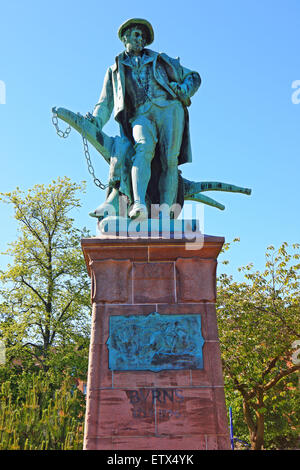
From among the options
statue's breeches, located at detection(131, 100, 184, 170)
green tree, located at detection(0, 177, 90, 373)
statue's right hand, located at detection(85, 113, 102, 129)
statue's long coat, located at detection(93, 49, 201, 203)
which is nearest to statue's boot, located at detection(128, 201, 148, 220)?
statue's long coat, located at detection(93, 49, 201, 203)

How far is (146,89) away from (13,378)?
46.0ft

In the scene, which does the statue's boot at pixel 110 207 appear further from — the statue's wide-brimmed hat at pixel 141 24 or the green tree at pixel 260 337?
the green tree at pixel 260 337

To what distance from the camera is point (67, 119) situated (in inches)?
248

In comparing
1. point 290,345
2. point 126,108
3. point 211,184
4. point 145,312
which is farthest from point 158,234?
point 290,345

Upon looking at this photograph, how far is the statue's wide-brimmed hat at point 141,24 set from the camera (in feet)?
21.7

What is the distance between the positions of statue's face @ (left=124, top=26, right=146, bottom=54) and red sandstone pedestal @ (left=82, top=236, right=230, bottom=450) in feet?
9.99

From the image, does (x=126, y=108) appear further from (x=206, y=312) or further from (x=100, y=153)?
(x=206, y=312)

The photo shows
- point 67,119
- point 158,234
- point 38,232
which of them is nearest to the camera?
point 158,234

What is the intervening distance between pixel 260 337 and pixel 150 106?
13002 millimetres

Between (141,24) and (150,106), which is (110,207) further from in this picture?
(141,24)

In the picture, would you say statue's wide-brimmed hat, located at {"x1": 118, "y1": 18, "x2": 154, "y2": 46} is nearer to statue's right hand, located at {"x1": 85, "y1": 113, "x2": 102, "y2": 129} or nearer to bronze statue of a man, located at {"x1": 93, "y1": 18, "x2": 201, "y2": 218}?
bronze statue of a man, located at {"x1": 93, "y1": 18, "x2": 201, "y2": 218}

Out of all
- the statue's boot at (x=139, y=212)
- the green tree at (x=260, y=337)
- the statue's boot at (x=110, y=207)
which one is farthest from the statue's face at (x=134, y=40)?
the green tree at (x=260, y=337)
